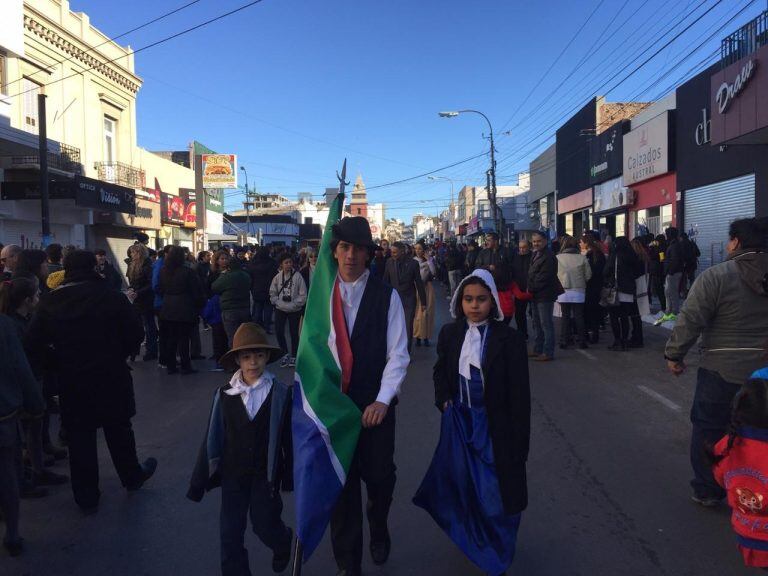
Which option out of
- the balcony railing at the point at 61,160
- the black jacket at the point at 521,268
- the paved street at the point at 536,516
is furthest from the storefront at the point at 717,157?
the balcony railing at the point at 61,160

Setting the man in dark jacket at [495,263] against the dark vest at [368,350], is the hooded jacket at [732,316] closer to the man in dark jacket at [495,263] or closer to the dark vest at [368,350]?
the dark vest at [368,350]

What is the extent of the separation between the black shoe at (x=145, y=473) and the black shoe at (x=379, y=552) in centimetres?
213

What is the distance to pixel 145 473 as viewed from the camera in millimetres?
4973

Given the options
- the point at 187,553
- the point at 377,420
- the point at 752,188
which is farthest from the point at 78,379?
the point at 752,188

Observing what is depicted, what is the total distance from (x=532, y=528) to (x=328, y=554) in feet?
4.31

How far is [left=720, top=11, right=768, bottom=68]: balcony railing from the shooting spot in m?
13.7

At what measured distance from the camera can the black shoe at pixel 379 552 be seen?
367 cm

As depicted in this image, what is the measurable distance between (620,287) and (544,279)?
1504 mm

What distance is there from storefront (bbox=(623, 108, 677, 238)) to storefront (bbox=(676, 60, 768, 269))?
1.70 feet

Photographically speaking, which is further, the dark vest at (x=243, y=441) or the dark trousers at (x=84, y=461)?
the dark trousers at (x=84, y=461)

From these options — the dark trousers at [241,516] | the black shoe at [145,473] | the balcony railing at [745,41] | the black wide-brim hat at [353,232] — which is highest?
the balcony railing at [745,41]

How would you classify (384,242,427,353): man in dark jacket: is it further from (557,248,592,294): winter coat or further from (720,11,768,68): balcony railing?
(720,11,768,68): balcony railing

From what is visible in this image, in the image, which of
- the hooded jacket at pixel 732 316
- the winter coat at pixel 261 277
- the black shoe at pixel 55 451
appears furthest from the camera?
the winter coat at pixel 261 277

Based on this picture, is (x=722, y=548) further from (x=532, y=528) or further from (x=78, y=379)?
(x=78, y=379)
